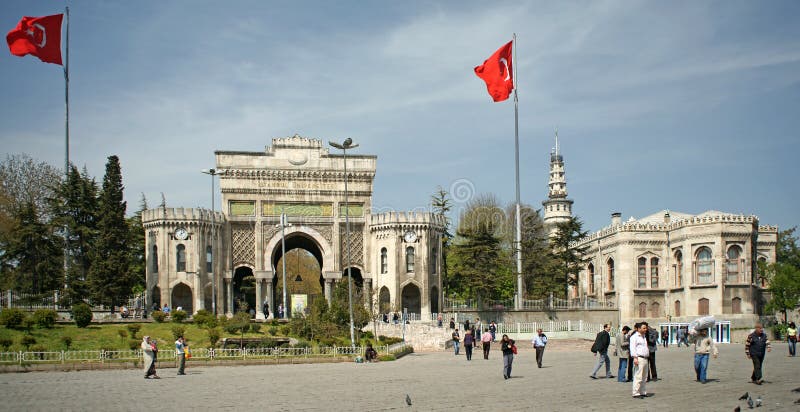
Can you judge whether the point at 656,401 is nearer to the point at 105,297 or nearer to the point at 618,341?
the point at 618,341

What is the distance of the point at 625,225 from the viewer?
62.8 metres

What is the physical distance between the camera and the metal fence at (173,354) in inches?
1087

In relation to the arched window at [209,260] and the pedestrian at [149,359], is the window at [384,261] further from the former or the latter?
the pedestrian at [149,359]

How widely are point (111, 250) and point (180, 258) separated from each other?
4524mm

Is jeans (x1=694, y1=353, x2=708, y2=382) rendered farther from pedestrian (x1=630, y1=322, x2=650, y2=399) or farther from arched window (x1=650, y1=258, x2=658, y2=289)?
arched window (x1=650, y1=258, x2=658, y2=289)

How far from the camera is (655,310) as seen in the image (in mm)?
62688

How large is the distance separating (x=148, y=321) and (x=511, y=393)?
29.7 meters

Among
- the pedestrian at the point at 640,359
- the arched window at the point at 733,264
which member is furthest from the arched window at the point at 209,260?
the pedestrian at the point at 640,359

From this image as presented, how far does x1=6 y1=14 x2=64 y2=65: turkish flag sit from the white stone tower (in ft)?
253

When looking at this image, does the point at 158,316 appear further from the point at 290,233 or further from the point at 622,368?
the point at 622,368

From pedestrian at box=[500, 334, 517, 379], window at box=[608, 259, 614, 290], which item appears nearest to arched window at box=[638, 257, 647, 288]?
window at box=[608, 259, 614, 290]

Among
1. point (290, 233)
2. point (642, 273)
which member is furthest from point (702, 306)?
point (290, 233)

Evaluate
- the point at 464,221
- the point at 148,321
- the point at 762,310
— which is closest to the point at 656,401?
the point at 148,321

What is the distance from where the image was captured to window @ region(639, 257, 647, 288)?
62.9 metres
